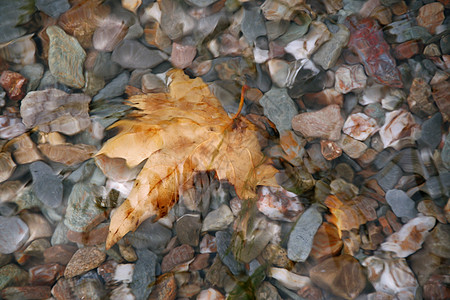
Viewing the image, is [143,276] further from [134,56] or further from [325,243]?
[134,56]

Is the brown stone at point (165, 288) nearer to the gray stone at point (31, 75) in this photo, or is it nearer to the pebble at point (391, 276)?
the pebble at point (391, 276)

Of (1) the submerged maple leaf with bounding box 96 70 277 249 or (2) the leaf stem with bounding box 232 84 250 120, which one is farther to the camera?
(2) the leaf stem with bounding box 232 84 250 120

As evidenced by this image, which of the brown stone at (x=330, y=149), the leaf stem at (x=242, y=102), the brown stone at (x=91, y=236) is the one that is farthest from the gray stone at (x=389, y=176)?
the brown stone at (x=91, y=236)

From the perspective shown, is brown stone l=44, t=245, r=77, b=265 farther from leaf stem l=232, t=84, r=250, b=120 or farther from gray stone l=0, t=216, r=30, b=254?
leaf stem l=232, t=84, r=250, b=120

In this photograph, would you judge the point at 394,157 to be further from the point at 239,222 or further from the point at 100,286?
the point at 100,286

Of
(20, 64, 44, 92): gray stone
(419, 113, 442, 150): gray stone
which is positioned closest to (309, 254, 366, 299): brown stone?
(419, 113, 442, 150): gray stone

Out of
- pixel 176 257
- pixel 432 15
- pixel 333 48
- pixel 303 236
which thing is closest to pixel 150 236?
pixel 176 257
